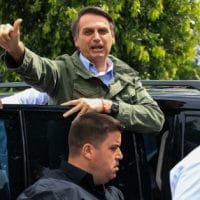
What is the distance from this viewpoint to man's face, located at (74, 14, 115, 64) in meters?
3.24

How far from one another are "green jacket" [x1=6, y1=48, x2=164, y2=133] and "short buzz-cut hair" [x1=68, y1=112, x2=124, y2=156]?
1.56 feet

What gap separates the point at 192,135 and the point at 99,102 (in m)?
0.50

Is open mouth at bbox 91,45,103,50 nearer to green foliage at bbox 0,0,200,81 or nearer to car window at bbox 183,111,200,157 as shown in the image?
car window at bbox 183,111,200,157

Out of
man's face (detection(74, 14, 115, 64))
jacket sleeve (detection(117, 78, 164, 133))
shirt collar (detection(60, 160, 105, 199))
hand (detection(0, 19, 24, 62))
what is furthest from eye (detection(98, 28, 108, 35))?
shirt collar (detection(60, 160, 105, 199))

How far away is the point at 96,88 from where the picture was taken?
10.4ft

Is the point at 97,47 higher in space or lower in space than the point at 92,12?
lower

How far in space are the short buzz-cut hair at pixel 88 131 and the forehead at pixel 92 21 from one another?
0.86 metres

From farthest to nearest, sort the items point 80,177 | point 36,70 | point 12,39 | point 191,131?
1. point 191,131
2. point 36,70
3. point 12,39
4. point 80,177

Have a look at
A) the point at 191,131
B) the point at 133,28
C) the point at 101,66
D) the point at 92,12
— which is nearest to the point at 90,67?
the point at 101,66

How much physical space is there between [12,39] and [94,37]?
553 millimetres

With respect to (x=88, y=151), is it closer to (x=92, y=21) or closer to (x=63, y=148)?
(x=63, y=148)

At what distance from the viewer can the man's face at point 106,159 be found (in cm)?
248

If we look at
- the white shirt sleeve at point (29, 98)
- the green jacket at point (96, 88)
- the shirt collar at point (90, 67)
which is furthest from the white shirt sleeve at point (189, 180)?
the white shirt sleeve at point (29, 98)

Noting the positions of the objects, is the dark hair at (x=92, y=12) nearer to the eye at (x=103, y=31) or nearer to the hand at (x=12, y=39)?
the eye at (x=103, y=31)
